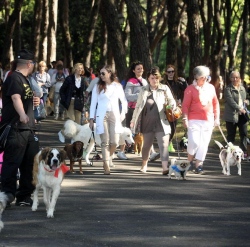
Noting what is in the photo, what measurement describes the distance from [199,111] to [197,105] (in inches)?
4.3

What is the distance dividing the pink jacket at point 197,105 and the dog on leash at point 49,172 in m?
5.48

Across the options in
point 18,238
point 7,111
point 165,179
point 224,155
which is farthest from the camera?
point 224,155

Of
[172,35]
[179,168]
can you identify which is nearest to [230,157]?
[179,168]

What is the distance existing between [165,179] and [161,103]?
1490 millimetres

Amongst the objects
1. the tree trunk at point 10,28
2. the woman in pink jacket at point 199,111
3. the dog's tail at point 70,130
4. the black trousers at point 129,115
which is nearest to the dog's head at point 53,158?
the woman in pink jacket at point 199,111

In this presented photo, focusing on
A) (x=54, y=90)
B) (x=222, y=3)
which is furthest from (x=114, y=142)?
(x=222, y=3)

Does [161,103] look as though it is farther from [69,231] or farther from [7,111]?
[69,231]

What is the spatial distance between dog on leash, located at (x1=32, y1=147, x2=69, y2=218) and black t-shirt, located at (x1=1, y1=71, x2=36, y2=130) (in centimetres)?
53

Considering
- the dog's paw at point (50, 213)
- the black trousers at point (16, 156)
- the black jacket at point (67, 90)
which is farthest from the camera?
the black jacket at point (67, 90)

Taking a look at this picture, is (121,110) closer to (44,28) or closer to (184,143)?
(184,143)

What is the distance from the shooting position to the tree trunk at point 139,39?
2659 centimetres

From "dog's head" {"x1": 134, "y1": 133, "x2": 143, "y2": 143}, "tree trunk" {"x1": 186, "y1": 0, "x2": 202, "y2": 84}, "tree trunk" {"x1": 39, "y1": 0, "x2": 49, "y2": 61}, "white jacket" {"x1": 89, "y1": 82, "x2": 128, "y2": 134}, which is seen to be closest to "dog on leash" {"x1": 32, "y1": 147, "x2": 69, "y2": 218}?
"white jacket" {"x1": 89, "y1": 82, "x2": 128, "y2": 134}

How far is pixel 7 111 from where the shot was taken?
12.4 metres

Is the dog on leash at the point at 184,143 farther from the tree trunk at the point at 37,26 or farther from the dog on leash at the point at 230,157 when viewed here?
the tree trunk at the point at 37,26
